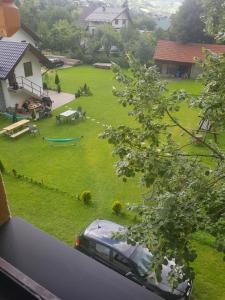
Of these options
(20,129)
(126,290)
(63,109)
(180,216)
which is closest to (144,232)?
(180,216)

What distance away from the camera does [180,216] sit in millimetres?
3953

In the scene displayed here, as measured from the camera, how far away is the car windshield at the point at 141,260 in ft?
26.2

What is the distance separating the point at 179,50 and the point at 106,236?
30.3 metres

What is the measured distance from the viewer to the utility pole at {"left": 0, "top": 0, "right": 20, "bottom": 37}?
2.55m

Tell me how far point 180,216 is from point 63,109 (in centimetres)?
2098

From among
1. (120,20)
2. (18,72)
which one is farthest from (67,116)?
(120,20)

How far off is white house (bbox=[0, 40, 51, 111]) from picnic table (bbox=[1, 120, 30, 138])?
3734mm

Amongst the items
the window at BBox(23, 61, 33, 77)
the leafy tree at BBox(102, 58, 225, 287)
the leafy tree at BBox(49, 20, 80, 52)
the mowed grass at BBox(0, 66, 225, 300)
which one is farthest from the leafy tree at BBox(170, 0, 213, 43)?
the leafy tree at BBox(102, 58, 225, 287)

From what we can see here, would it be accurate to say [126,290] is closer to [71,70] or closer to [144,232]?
[144,232]

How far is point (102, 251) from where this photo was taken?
27.7ft

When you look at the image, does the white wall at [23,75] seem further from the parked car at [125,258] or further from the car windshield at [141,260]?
the car windshield at [141,260]

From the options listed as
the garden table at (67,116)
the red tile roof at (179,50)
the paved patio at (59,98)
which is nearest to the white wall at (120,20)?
the red tile roof at (179,50)

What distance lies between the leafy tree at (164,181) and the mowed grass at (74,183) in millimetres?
5017

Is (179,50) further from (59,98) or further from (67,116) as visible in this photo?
(67,116)
